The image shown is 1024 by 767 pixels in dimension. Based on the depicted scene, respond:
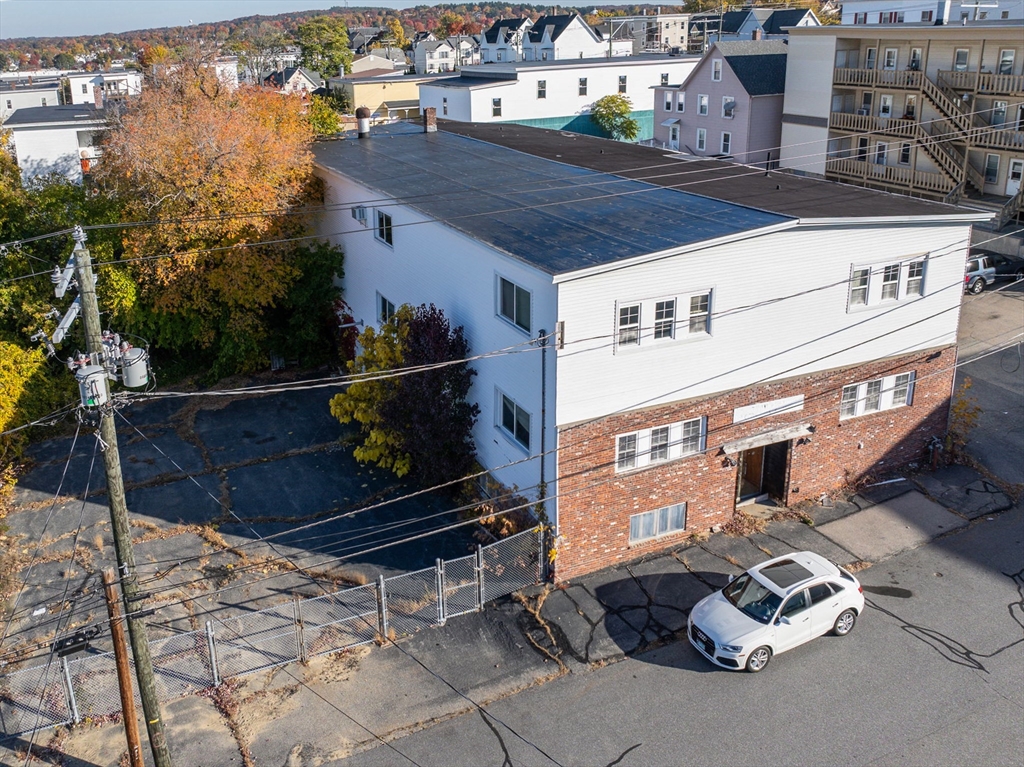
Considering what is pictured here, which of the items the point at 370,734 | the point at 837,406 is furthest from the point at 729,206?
the point at 370,734

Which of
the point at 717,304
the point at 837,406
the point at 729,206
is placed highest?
the point at 729,206

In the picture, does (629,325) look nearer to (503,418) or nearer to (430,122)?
(503,418)

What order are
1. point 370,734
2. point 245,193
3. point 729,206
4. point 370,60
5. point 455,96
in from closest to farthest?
point 370,734, point 729,206, point 245,193, point 455,96, point 370,60

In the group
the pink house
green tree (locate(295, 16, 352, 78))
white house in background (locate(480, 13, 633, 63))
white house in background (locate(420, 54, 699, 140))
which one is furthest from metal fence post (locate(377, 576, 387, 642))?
green tree (locate(295, 16, 352, 78))

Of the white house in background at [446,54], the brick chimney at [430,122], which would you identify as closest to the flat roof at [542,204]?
the brick chimney at [430,122]

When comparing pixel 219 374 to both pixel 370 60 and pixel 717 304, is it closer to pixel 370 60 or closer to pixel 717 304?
pixel 717 304

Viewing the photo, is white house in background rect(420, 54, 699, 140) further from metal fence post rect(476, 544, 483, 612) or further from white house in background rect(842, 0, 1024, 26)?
metal fence post rect(476, 544, 483, 612)
